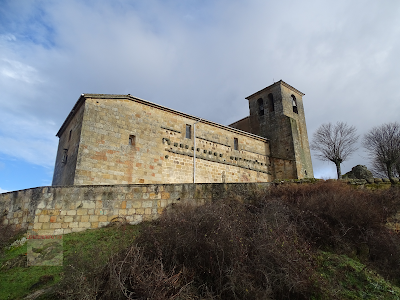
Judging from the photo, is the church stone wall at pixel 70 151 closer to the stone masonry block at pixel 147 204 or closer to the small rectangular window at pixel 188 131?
the stone masonry block at pixel 147 204

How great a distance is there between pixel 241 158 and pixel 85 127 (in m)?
11.5

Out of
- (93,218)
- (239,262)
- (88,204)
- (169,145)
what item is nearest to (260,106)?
(169,145)

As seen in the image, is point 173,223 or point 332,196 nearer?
point 173,223

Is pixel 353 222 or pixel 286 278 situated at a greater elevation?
pixel 353 222

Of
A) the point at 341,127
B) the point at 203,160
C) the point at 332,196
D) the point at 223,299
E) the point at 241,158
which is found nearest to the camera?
the point at 223,299

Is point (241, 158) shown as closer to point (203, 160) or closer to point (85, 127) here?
point (203, 160)

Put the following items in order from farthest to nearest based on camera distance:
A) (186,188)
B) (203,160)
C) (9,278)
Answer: (203,160)
(186,188)
(9,278)

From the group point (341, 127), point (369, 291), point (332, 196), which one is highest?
point (341, 127)

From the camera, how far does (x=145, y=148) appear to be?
46.3 feet

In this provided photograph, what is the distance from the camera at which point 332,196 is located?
7480 mm

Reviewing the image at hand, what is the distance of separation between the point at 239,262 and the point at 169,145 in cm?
1123

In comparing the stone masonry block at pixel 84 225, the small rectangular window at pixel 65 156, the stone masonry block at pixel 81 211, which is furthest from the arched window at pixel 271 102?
the stone masonry block at pixel 84 225

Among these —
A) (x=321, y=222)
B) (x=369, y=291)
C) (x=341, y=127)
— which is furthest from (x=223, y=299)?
(x=341, y=127)

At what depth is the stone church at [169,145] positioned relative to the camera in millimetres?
12609
